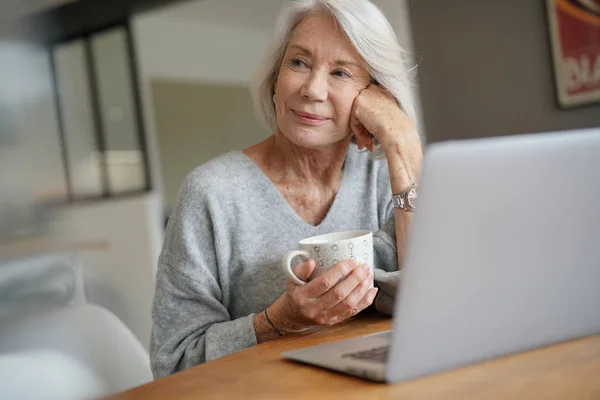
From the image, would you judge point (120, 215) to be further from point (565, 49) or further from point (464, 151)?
point (464, 151)

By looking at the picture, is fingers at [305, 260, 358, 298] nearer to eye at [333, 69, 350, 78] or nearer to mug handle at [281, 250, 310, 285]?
mug handle at [281, 250, 310, 285]

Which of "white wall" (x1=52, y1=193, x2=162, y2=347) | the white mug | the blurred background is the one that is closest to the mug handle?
the white mug

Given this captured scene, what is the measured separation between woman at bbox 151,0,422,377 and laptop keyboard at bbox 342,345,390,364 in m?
0.26

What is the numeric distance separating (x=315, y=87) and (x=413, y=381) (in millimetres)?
640

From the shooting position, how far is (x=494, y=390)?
61 cm

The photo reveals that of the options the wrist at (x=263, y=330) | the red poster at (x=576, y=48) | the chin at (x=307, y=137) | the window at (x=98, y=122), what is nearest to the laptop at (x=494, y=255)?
the wrist at (x=263, y=330)

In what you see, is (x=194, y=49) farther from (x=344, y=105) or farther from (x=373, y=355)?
(x=373, y=355)

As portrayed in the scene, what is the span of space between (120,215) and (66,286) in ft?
10.4

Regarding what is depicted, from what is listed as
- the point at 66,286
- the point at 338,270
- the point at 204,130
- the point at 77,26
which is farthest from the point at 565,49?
the point at 204,130

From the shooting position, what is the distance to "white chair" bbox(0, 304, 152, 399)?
998 mm

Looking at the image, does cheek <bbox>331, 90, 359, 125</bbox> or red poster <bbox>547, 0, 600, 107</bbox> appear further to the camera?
red poster <bbox>547, 0, 600, 107</bbox>

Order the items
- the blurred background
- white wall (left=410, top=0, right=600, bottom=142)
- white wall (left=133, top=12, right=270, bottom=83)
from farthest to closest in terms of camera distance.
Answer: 1. white wall (left=133, top=12, right=270, bottom=83)
2. white wall (left=410, top=0, right=600, bottom=142)
3. the blurred background

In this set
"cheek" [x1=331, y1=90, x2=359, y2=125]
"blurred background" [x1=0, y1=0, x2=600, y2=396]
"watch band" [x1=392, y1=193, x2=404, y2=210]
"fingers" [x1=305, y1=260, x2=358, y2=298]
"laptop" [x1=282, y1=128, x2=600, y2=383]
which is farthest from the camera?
"blurred background" [x1=0, y1=0, x2=600, y2=396]

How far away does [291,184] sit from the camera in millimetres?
1251
